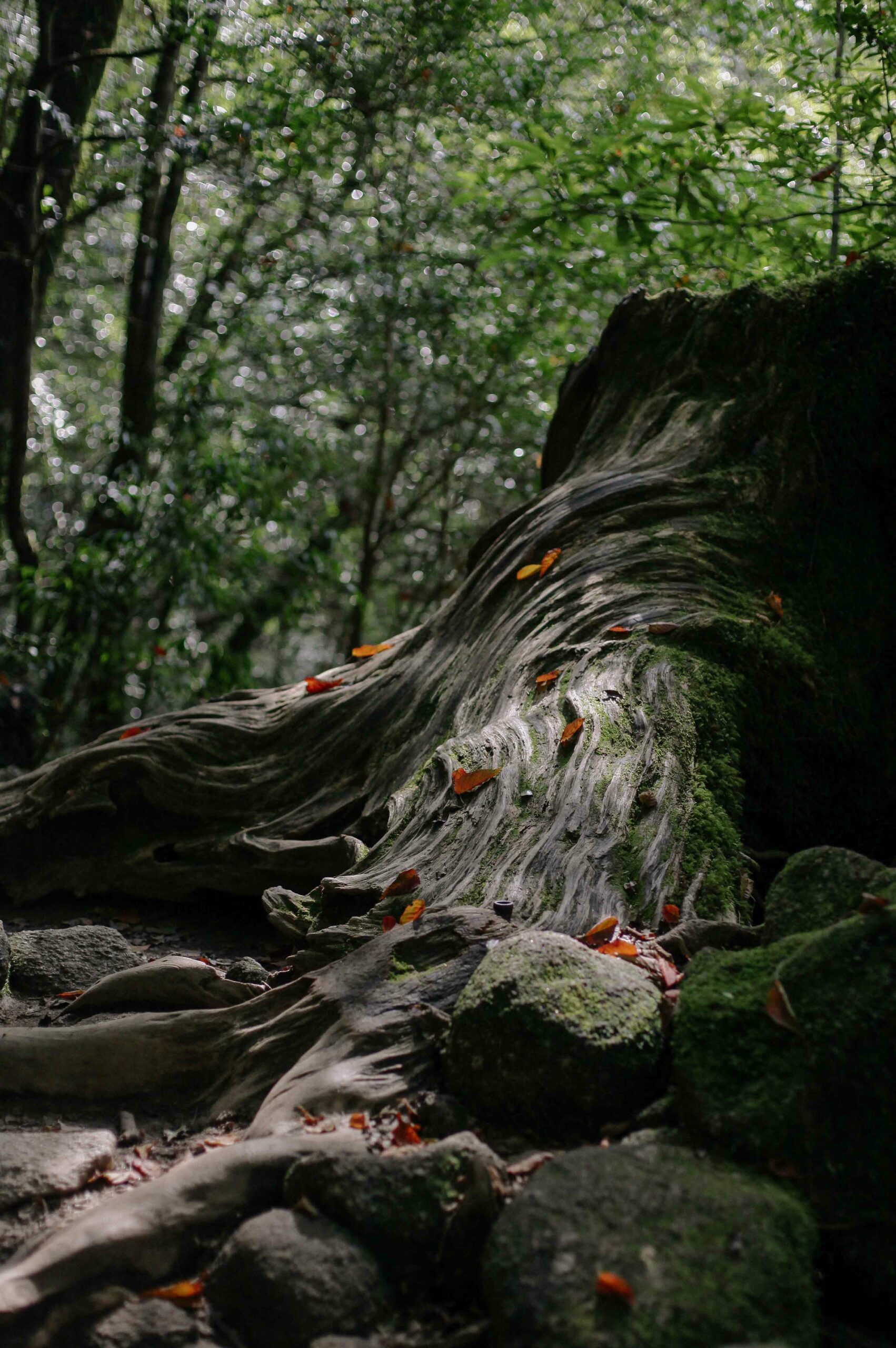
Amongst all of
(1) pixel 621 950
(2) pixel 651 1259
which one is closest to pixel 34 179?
(1) pixel 621 950

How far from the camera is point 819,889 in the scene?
2.74 m

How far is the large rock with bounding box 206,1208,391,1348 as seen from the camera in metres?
1.99

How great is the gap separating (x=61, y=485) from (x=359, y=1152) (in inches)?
437

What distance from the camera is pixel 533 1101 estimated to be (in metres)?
2.42

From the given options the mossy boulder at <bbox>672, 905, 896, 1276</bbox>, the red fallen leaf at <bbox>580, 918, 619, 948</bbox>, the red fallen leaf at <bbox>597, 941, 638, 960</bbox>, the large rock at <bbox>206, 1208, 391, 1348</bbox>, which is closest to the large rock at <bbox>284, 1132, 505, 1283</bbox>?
the large rock at <bbox>206, 1208, 391, 1348</bbox>

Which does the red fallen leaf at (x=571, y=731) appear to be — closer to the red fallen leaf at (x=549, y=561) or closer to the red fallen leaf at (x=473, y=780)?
the red fallen leaf at (x=473, y=780)

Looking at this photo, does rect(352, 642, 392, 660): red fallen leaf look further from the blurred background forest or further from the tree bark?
the blurred background forest

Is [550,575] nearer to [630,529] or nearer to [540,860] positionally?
[630,529]

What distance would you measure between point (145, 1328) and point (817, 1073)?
60.2 inches

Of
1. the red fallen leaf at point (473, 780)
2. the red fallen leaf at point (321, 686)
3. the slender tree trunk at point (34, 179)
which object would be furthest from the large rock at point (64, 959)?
the slender tree trunk at point (34, 179)

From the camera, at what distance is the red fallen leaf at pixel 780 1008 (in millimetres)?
2217

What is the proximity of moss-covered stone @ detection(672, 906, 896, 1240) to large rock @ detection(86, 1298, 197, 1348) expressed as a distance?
3.86ft

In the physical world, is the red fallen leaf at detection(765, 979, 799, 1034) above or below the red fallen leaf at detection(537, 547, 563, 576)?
below

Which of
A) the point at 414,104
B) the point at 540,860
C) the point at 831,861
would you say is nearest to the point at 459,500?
the point at 414,104
